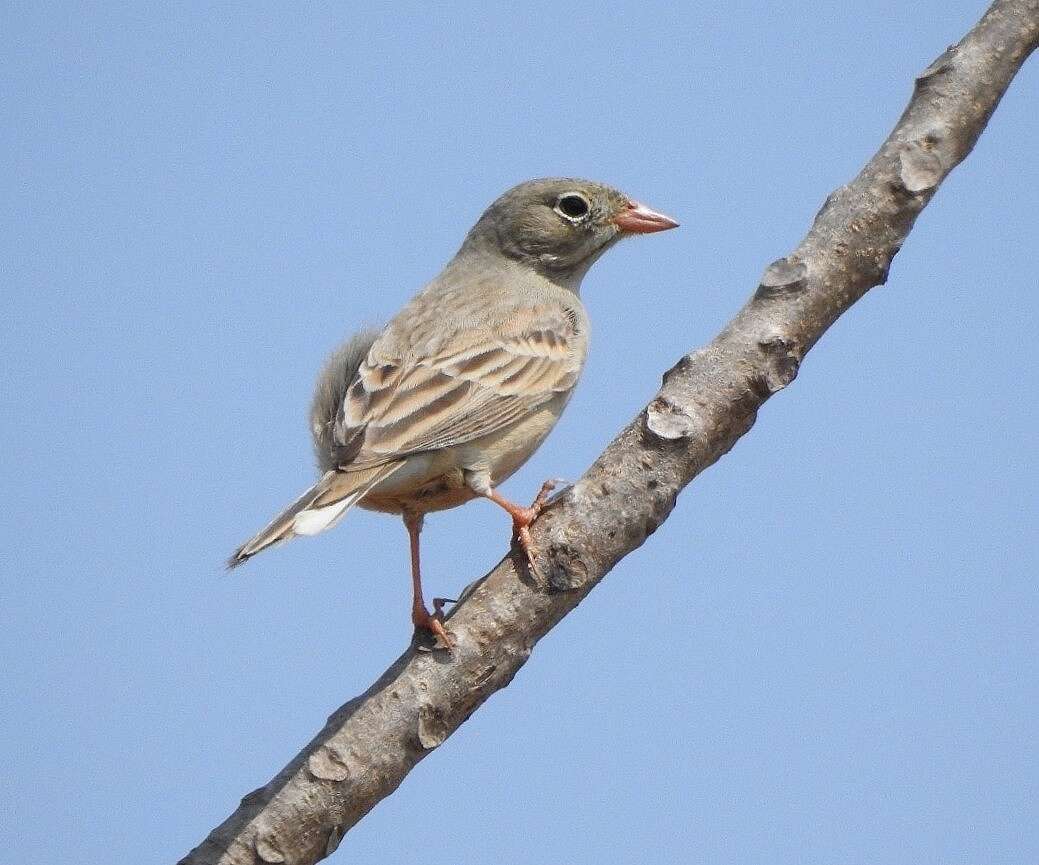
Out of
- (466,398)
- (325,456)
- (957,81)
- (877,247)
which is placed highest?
(957,81)

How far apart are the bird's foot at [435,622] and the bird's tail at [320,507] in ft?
1.95

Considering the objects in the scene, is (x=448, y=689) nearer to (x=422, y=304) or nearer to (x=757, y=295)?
(x=757, y=295)

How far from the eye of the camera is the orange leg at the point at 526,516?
17.6ft

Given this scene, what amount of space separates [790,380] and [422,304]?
3.44 m

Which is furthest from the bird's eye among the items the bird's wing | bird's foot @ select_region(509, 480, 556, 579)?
bird's foot @ select_region(509, 480, 556, 579)

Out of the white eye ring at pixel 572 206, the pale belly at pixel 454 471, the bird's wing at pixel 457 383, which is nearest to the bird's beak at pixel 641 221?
the white eye ring at pixel 572 206

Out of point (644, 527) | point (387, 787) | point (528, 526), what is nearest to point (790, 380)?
point (644, 527)

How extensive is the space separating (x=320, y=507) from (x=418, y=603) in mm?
706

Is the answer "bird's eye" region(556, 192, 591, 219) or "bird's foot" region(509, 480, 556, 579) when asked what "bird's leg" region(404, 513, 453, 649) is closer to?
"bird's foot" region(509, 480, 556, 579)

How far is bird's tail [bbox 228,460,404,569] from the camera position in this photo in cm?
549

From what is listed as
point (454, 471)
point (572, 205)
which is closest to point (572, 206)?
point (572, 205)

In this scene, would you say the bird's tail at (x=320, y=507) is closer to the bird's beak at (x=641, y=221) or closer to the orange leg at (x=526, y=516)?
the orange leg at (x=526, y=516)

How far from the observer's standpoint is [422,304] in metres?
8.13

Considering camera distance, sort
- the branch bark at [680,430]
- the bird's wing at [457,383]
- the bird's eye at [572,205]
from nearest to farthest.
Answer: the branch bark at [680,430] → the bird's wing at [457,383] → the bird's eye at [572,205]
